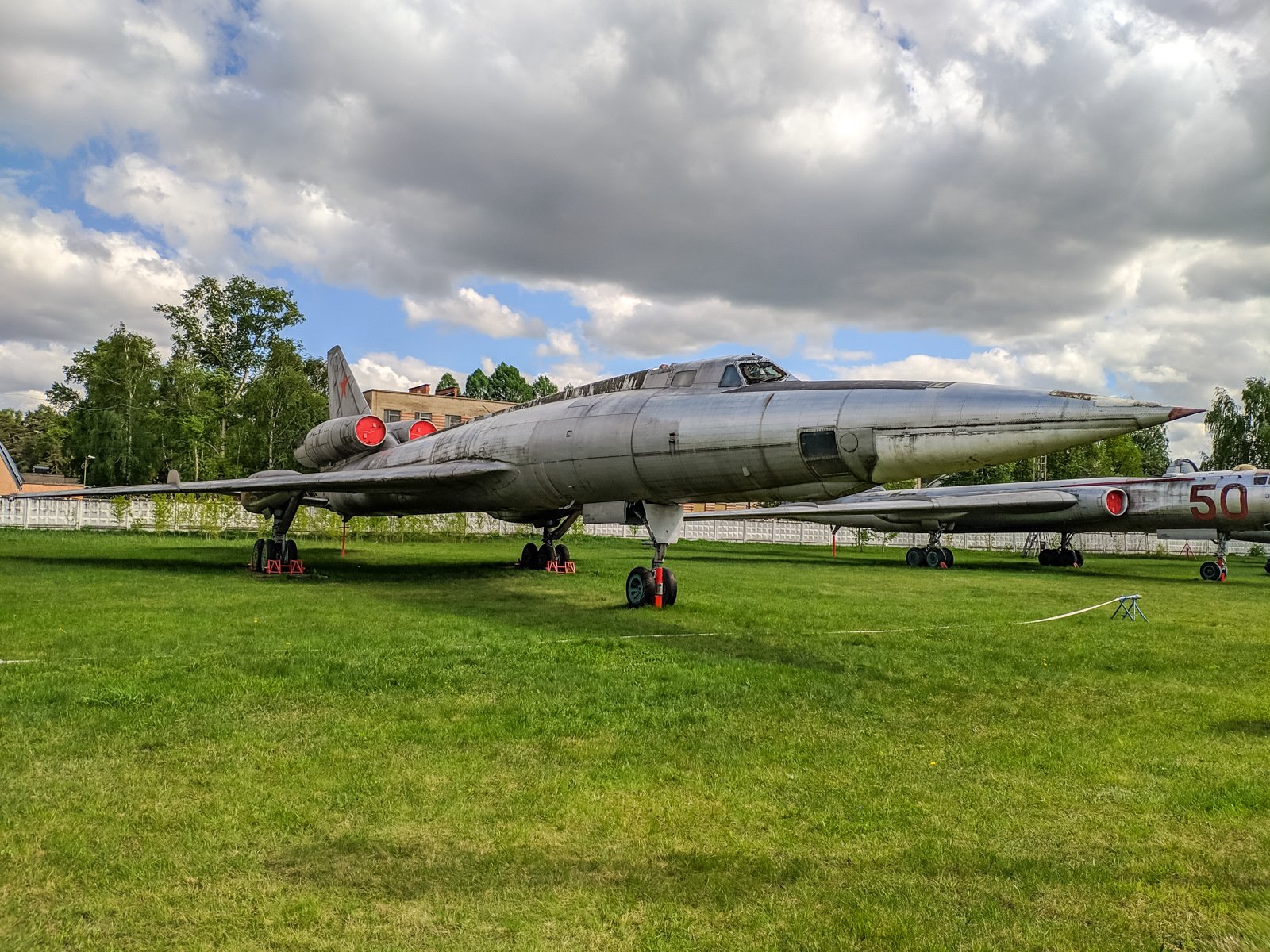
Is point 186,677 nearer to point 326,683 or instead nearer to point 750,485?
point 326,683

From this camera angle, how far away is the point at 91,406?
51.3m

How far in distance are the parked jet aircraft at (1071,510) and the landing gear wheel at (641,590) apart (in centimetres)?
941

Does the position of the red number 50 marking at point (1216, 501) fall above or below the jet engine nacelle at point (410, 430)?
below

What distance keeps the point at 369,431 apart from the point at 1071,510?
20.2 m

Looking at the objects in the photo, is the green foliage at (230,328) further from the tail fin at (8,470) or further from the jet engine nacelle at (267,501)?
the jet engine nacelle at (267,501)

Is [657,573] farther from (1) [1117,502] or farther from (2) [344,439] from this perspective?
(1) [1117,502]

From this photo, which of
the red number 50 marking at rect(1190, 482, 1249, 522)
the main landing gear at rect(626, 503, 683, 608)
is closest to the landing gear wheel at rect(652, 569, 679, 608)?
the main landing gear at rect(626, 503, 683, 608)

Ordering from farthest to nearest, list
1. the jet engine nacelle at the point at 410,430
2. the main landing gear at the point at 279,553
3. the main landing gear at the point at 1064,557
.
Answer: the main landing gear at the point at 1064,557, the jet engine nacelle at the point at 410,430, the main landing gear at the point at 279,553

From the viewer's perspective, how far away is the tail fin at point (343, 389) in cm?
2023

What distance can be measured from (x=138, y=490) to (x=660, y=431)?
427 inches

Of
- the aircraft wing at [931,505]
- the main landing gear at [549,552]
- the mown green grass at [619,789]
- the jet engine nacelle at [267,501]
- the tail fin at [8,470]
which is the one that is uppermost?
the tail fin at [8,470]

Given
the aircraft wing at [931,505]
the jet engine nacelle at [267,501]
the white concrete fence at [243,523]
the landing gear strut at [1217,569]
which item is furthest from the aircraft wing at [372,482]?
the landing gear strut at [1217,569]

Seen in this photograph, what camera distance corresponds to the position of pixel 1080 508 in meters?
24.6

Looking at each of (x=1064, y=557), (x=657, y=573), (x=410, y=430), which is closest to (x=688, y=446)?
(x=657, y=573)
